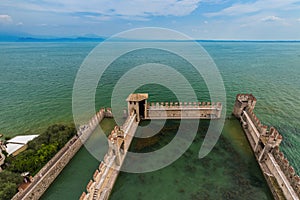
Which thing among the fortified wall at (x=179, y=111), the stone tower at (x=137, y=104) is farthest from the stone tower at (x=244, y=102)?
the stone tower at (x=137, y=104)

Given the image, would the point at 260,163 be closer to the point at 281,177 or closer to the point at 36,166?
the point at 281,177

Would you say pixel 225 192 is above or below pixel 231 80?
below

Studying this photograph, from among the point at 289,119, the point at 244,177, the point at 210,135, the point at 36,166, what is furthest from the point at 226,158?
the point at 36,166

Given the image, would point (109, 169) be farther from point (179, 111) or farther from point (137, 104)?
point (179, 111)

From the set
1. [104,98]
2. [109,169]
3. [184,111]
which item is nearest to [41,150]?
[109,169]

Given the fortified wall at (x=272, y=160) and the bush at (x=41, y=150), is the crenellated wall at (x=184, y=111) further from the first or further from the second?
the bush at (x=41, y=150)

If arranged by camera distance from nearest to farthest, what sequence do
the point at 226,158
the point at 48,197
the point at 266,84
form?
the point at 48,197, the point at 226,158, the point at 266,84

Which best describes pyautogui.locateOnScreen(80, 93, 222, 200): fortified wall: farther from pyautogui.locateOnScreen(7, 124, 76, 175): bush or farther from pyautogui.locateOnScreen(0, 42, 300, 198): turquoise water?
pyautogui.locateOnScreen(0, 42, 300, 198): turquoise water
